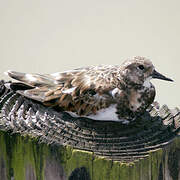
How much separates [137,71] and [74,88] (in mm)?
427

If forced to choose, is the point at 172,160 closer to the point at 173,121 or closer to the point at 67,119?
the point at 173,121

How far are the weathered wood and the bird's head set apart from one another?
0.90 feet

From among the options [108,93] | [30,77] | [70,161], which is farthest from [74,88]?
[70,161]

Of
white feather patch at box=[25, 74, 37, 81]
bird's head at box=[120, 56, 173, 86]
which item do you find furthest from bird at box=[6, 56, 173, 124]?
white feather patch at box=[25, 74, 37, 81]

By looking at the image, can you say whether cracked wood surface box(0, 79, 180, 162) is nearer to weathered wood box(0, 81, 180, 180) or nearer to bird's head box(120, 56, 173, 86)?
weathered wood box(0, 81, 180, 180)

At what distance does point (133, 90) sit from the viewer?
3094mm

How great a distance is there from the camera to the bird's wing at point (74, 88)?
3076 mm

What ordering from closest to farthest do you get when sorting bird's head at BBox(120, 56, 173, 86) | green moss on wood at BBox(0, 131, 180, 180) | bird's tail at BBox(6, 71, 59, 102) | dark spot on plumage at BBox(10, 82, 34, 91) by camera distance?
green moss on wood at BBox(0, 131, 180, 180), bird's head at BBox(120, 56, 173, 86), bird's tail at BBox(6, 71, 59, 102), dark spot on plumage at BBox(10, 82, 34, 91)

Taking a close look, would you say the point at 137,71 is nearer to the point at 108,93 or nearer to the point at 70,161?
the point at 108,93

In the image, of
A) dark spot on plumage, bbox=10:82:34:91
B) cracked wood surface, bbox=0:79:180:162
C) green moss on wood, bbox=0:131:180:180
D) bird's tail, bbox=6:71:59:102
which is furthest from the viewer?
dark spot on plumage, bbox=10:82:34:91

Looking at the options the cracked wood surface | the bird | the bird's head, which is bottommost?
the cracked wood surface

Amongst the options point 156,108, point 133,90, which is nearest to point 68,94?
point 133,90

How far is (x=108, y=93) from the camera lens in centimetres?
306

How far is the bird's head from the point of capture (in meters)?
3.03
